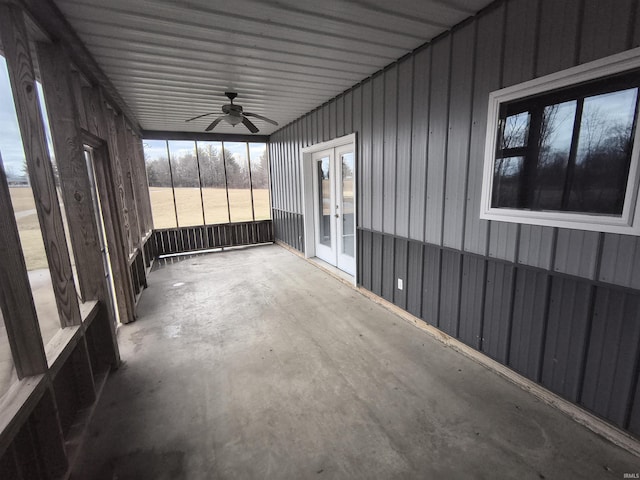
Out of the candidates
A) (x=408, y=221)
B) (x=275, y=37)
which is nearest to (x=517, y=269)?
(x=408, y=221)

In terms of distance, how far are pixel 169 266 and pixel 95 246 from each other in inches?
148

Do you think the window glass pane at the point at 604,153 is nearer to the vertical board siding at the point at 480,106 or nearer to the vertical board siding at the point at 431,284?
the vertical board siding at the point at 480,106

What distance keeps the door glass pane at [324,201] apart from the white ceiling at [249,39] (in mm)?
1530

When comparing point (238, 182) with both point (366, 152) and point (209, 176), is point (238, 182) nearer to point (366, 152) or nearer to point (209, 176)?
point (209, 176)

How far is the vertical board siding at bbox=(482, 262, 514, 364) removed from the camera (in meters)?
2.34

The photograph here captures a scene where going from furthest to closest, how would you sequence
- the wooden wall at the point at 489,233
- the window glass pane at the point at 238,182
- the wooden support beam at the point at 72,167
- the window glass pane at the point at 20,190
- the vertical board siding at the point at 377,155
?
the window glass pane at the point at 238,182
the vertical board siding at the point at 377,155
the wooden support beam at the point at 72,167
the wooden wall at the point at 489,233
the window glass pane at the point at 20,190

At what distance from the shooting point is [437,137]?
278cm

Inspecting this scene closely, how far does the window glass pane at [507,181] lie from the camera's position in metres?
2.18

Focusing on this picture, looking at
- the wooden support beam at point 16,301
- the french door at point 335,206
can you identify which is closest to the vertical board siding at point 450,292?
the french door at point 335,206

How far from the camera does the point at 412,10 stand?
7.44 feet

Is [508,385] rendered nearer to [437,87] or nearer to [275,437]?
[275,437]

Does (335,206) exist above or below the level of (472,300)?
above

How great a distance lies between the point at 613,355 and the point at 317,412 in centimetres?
194

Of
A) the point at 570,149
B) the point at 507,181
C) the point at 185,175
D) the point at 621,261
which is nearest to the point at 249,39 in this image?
the point at 507,181
